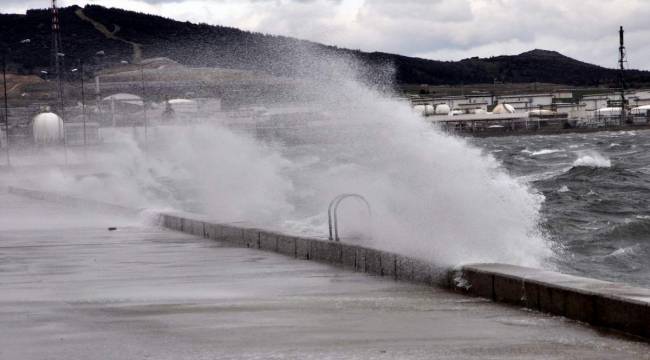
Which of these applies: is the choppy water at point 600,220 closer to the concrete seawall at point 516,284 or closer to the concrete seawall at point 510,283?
the concrete seawall at point 510,283

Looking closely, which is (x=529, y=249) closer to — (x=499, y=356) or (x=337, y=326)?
(x=337, y=326)

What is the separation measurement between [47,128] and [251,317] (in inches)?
4116

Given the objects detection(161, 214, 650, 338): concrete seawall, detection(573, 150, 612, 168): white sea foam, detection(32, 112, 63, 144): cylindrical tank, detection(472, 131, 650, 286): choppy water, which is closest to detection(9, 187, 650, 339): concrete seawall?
detection(161, 214, 650, 338): concrete seawall

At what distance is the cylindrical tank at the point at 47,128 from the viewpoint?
110m

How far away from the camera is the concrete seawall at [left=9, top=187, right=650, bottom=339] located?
8.27m

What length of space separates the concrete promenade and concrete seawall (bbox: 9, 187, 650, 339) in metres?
0.13

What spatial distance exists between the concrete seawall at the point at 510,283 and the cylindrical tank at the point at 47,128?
9593 cm

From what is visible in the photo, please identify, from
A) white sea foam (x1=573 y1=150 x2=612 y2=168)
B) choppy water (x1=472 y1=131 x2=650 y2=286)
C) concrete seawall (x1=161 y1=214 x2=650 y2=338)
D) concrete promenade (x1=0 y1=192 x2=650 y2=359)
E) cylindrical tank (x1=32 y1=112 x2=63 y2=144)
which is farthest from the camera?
cylindrical tank (x1=32 y1=112 x2=63 y2=144)

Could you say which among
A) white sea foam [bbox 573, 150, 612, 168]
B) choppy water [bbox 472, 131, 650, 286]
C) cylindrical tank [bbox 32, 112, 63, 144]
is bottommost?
white sea foam [bbox 573, 150, 612, 168]

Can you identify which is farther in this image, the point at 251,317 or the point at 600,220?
the point at 600,220

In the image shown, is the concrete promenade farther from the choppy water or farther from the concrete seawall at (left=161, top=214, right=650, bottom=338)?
the choppy water

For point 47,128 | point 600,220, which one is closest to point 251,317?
point 600,220

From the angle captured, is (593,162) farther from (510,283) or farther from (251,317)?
(251,317)

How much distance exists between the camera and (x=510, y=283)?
991 cm
